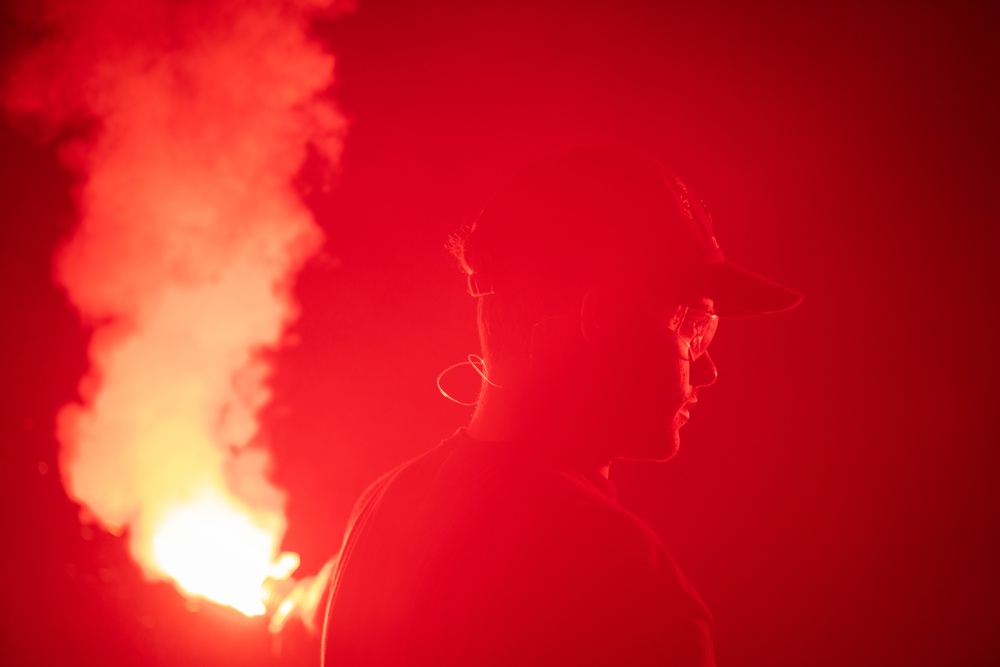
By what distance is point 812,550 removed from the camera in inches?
112

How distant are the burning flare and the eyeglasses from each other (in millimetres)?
2090

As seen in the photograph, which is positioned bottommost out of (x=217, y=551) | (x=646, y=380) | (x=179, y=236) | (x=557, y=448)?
(x=557, y=448)

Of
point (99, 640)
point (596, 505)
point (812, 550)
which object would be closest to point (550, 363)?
point (596, 505)

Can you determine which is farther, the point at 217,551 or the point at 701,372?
the point at 217,551

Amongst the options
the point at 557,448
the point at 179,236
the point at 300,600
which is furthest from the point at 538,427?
the point at 179,236

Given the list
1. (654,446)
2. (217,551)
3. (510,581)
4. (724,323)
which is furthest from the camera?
(724,323)

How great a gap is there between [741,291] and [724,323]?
1.56 metres

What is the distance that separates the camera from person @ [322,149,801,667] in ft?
3.87

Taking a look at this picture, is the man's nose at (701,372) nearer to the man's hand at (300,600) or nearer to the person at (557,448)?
the person at (557,448)

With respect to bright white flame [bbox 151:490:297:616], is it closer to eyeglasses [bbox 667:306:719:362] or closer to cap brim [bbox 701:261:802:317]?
eyeglasses [bbox 667:306:719:362]

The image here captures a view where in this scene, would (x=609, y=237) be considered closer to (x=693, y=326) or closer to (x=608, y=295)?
(x=608, y=295)

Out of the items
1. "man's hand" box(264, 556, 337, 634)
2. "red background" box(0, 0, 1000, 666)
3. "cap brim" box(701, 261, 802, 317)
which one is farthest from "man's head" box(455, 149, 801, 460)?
"red background" box(0, 0, 1000, 666)

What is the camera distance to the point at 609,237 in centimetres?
159

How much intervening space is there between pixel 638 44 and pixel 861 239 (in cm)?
133
